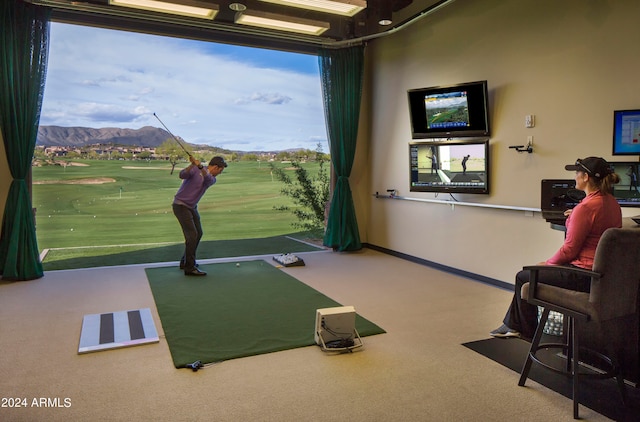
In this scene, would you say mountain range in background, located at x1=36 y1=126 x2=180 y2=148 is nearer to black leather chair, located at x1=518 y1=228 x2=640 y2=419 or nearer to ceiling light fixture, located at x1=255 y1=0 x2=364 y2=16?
ceiling light fixture, located at x1=255 y1=0 x2=364 y2=16

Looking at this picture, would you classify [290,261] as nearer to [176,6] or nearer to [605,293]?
[176,6]

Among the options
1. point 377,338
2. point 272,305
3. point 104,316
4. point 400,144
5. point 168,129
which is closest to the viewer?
point 377,338

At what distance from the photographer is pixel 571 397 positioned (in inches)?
104

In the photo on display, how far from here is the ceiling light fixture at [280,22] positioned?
17.3 ft

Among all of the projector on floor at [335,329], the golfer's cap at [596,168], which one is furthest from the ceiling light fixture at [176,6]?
the golfer's cap at [596,168]

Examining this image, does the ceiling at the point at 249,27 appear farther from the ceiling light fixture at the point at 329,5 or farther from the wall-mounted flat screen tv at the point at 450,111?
the wall-mounted flat screen tv at the point at 450,111

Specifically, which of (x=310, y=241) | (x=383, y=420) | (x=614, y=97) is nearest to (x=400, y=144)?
(x=310, y=241)

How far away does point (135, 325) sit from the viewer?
373 cm

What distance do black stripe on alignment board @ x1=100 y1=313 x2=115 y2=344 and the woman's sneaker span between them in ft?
9.40

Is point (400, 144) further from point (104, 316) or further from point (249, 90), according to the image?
point (104, 316)

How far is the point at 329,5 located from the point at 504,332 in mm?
3641

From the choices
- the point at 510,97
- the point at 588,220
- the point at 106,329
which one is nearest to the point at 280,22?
the point at 510,97

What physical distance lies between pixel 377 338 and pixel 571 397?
4.35 ft

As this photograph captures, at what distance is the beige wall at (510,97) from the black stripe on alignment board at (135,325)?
3.63 metres
